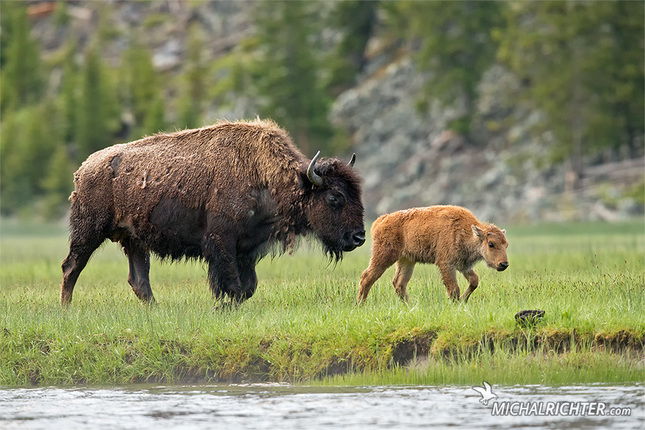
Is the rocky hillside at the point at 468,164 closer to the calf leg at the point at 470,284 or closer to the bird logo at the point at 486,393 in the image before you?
the calf leg at the point at 470,284

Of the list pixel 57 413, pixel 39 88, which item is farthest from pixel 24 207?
pixel 57 413

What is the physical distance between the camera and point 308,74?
63312 mm

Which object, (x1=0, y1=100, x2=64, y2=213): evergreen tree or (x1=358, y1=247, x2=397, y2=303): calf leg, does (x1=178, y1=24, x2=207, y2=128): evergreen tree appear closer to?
(x1=0, y1=100, x2=64, y2=213): evergreen tree

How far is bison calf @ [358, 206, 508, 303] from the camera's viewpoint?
1294 centimetres

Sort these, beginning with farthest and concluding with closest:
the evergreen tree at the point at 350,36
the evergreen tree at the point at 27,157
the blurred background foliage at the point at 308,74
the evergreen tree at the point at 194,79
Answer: the evergreen tree at the point at 194,79, the evergreen tree at the point at 27,157, the evergreen tree at the point at 350,36, the blurred background foliage at the point at 308,74

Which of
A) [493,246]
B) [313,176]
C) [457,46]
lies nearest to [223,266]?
[313,176]

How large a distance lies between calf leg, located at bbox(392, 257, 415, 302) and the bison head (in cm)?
60

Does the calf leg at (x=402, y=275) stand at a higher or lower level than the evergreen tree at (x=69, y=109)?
lower


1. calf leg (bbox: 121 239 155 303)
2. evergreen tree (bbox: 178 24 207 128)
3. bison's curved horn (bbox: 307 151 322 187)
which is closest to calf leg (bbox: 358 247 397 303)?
bison's curved horn (bbox: 307 151 322 187)

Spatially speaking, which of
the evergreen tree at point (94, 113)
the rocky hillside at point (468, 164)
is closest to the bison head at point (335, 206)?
the rocky hillside at point (468, 164)

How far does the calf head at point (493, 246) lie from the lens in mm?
12680

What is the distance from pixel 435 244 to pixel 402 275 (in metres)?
0.67

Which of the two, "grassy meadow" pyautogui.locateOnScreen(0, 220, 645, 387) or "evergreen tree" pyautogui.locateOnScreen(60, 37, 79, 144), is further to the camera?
"evergreen tree" pyautogui.locateOnScreen(60, 37, 79, 144)

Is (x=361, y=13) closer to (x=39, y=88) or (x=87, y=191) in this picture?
(x=39, y=88)
